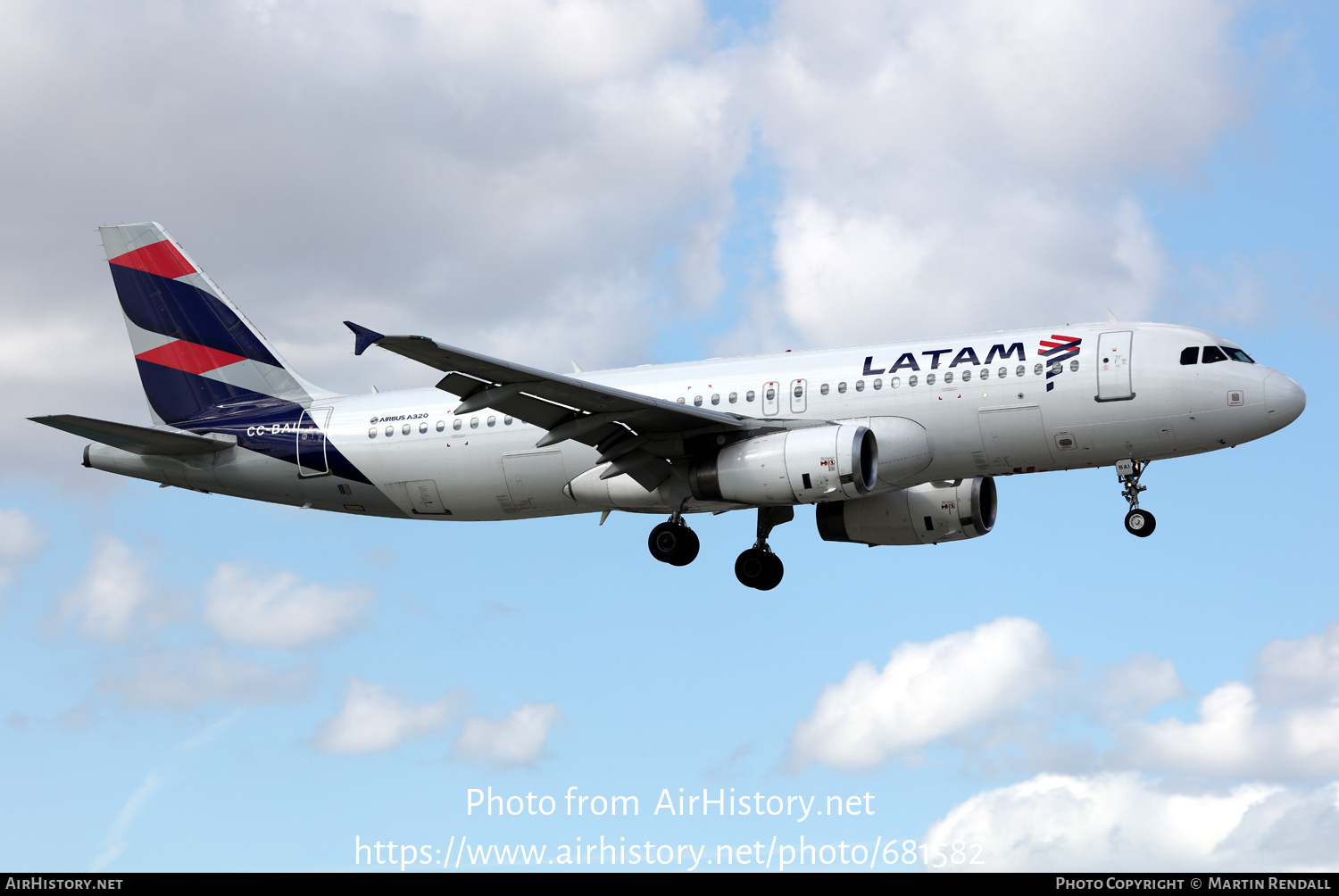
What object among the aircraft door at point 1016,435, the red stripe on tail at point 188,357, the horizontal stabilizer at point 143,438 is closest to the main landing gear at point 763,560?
the aircraft door at point 1016,435

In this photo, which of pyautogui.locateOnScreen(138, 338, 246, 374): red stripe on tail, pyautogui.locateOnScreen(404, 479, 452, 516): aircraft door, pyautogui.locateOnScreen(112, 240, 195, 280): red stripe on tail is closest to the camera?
pyautogui.locateOnScreen(404, 479, 452, 516): aircraft door

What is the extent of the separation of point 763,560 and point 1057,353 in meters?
9.18

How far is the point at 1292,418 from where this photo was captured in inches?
1137

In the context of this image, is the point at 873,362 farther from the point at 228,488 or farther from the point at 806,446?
the point at 228,488

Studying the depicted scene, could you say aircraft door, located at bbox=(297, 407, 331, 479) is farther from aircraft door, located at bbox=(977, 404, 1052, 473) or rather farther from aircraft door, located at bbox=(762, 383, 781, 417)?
aircraft door, located at bbox=(977, 404, 1052, 473)

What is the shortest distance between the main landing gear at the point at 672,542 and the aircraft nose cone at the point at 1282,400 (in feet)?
40.3

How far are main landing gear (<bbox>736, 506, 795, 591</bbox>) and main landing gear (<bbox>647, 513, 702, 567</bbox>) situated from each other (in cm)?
291

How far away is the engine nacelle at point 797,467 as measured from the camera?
28.8 m

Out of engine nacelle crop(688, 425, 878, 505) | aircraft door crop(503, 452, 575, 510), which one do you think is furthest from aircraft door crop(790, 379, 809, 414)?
aircraft door crop(503, 452, 575, 510)

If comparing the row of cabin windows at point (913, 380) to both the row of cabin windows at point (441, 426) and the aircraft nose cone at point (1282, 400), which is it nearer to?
the aircraft nose cone at point (1282, 400)

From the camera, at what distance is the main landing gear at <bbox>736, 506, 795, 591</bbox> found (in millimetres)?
34875

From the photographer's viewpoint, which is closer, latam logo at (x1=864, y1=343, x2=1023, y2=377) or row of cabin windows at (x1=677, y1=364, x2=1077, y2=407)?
row of cabin windows at (x1=677, y1=364, x2=1077, y2=407)
